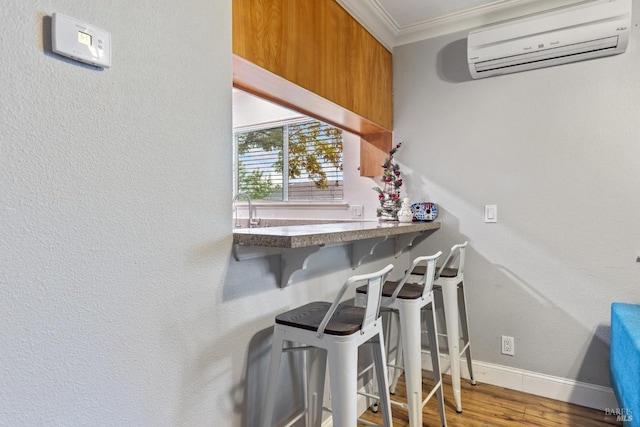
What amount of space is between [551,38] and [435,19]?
0.76 meters

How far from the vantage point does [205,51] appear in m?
1.23

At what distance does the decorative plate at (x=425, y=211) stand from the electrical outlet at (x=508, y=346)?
3.08 ft

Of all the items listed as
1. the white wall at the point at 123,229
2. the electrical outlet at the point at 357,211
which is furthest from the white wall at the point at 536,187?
the white wall at the point at 123,229

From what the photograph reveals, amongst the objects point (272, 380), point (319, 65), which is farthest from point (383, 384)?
point (319, 65)

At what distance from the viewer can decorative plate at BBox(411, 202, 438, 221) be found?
261 centimetres

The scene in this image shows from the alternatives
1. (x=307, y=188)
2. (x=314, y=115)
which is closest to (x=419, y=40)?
(x=314, y=115)

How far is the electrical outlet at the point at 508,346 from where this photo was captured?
2.42 meters

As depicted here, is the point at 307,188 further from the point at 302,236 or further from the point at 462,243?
the point at 302,236

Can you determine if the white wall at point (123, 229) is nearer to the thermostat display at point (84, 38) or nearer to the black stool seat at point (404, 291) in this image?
the thermostat display at point (84, 38)

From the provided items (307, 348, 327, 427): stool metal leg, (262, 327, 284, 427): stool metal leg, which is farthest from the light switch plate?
(262, 327, 284, 427): stool metal leg

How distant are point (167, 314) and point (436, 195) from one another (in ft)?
6.86

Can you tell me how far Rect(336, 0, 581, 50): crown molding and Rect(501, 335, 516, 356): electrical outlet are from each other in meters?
2.12

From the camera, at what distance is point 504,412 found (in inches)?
84.0

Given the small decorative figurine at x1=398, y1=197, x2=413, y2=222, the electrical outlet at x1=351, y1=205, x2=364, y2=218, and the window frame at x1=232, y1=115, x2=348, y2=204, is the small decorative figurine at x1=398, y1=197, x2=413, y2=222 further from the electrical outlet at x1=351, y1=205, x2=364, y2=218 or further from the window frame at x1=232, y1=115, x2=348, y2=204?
the window frame at x1=232, y1=115, x2=348, y2=204
